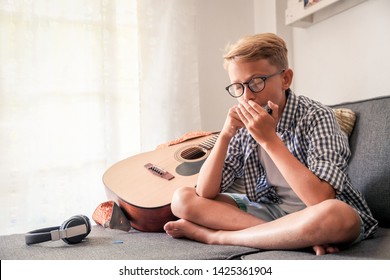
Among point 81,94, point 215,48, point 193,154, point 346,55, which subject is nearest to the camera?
point 193,154

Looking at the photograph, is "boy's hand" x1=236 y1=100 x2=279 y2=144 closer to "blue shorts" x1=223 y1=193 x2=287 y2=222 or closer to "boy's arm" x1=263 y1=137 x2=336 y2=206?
"boy's arm" x1=263 y1=137 x2=336 y2=206

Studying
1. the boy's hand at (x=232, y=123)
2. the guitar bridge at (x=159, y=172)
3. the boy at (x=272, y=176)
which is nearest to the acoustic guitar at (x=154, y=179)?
the guitar bridge at (x=159, y=172)

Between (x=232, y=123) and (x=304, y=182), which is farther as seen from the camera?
(x=232, y=123)

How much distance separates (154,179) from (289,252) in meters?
0.58

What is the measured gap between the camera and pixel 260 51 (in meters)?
0.98

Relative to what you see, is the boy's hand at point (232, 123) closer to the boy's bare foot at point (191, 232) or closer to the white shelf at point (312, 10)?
the boy's bare foot at point (191, 232)

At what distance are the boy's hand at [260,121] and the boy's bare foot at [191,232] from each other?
276mm

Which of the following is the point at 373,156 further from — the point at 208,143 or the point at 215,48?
the point at 215,48

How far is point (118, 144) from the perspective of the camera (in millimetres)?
1866

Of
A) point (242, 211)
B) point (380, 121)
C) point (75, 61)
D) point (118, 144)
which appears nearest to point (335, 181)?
point (242, 211)

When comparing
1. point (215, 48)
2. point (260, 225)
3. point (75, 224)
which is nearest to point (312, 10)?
point (215, 48)

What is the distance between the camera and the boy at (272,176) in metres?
0.82

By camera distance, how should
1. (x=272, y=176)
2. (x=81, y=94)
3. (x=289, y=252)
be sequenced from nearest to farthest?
(x=289, y=252)
(x=272, y=176)
(x=81, y=94)
